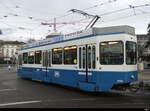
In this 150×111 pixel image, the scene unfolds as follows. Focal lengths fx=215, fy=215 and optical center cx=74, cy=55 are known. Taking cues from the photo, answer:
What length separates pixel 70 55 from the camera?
12742 mm

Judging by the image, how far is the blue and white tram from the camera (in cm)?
1036

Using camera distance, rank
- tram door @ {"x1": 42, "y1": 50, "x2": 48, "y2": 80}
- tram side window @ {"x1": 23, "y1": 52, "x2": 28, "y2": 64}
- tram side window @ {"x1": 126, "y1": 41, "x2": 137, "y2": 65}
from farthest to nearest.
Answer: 1. tram side window @ {"x1": 23, "y1": 52, "x2": 28, "y2": 64}
2. tram door @ {"x1": 42, "y1": 50, "x2": 48, "y2": 80}
3. tram side window @ {"x1": 126, "y1": 41, "x2": 137, "y2": 65}

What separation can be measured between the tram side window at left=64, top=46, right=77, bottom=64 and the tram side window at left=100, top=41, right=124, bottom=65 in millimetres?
2130

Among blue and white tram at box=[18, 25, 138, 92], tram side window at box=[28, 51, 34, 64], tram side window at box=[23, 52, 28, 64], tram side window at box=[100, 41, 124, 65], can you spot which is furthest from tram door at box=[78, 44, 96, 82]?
tram side window at box=[23, 52, 28, 64]

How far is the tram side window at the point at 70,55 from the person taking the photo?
1234cm

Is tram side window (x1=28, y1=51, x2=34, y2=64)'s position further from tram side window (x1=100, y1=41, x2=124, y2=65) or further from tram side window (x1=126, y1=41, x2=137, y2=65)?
tram side window (x1=126, y1=41, x2=137, y2=65)

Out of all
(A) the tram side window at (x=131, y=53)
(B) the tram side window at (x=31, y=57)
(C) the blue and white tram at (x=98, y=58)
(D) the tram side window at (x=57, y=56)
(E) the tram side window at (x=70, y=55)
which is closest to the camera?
(C) the blue and white tram at (x=98, y=58)

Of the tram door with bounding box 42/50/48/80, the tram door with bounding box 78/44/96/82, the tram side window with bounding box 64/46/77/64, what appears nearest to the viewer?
the tram door with bounding box 78/44/96/82

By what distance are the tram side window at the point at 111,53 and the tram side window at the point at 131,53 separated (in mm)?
385

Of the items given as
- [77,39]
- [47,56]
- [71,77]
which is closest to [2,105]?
[71,77]

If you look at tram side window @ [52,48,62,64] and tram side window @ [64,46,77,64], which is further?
tram side window @ [52,48,62,64]

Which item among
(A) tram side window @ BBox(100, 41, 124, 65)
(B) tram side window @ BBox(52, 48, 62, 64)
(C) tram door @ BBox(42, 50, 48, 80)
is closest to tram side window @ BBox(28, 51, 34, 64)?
(C) tram door @ BBox(42, 50, 48, 80)

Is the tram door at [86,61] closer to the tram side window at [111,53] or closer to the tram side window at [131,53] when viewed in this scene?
the tram side window at [111,53]

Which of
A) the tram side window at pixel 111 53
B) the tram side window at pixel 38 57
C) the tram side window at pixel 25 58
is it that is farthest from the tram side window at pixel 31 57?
the tram side window at pixel 111 53
